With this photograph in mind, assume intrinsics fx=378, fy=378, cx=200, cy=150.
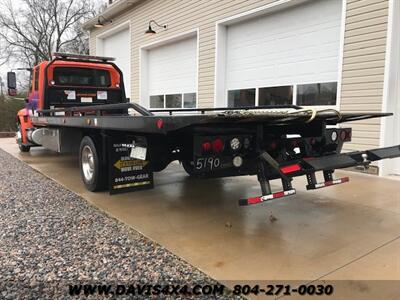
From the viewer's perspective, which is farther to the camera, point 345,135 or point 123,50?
point 123,50

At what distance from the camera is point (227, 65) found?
10367mm

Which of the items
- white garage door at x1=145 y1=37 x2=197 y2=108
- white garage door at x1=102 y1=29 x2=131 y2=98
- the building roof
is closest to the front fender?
white garage door at x1=145 y1=37 x2=197 y2=108

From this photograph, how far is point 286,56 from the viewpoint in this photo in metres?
8.69

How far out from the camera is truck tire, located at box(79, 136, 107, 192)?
5.27 meters

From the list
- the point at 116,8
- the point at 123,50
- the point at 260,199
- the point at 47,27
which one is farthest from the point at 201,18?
the point at 47,27

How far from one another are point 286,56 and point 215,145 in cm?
584

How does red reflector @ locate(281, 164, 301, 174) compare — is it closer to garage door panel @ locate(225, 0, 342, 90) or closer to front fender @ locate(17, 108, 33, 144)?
garage door panel @ locate(225, 0, 342, 90)

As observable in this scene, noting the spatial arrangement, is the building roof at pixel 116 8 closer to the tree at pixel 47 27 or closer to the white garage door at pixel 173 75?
the white garage door at pixel 173 75

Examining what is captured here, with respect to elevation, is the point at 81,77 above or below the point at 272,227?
above

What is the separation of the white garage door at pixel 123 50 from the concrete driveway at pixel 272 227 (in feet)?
32.8

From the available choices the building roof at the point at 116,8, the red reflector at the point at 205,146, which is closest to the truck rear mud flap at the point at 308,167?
the red reflector at the point at 205,146

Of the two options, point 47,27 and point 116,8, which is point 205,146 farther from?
point 47,27

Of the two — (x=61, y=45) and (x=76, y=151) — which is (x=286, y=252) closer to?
(x=76, y=151)

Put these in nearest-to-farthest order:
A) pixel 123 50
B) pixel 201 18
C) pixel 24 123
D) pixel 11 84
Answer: pixel 11 84 → pixel 24 123 → pixel 201 18 → pixel 123 50
